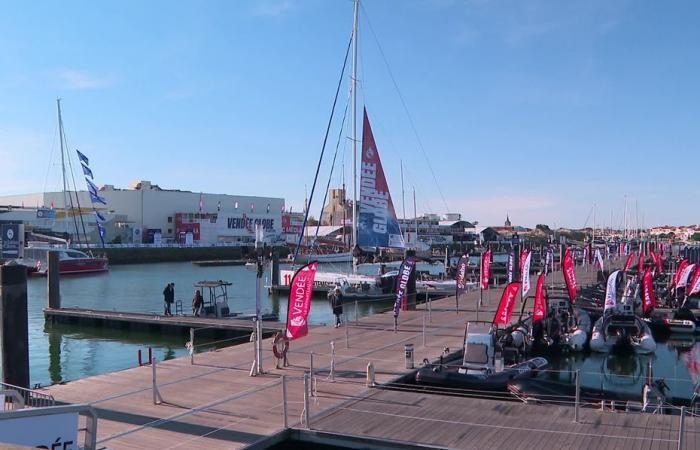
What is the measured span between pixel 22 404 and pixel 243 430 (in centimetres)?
457

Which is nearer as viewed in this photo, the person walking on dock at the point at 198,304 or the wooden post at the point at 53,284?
the person walking on dock at the point at 198,304

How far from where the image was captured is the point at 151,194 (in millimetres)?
127625

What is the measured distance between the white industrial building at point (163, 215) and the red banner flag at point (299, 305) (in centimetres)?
10501

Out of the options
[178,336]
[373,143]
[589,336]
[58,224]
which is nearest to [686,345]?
[589,336]

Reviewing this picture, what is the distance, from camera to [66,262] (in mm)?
77125

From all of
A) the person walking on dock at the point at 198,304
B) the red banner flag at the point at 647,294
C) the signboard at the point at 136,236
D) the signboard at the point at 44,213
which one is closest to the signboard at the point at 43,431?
the person walking on dock at the point at 198,304

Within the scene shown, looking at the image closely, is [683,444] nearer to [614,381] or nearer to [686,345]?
[614,381]

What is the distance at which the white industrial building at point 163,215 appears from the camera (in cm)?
11944

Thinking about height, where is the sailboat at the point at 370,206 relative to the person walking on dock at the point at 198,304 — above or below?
above

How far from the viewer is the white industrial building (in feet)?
392

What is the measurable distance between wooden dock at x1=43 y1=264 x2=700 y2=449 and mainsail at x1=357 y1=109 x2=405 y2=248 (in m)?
23.9

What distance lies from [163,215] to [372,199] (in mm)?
93882

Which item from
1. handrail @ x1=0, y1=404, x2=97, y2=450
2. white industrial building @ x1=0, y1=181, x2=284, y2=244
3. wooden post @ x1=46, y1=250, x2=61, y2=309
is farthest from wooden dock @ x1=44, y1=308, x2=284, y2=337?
white industrial building @ x1=0, y1=181, x2=284, y2=244

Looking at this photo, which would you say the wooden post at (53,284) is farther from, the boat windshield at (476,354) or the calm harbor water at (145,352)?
the boat windshield at (476,354)
